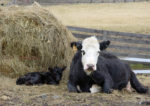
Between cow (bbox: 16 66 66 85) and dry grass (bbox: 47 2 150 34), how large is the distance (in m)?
15.9

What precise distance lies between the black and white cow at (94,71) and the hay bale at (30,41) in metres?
1.99

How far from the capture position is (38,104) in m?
7.20

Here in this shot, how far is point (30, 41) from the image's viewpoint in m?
11.1

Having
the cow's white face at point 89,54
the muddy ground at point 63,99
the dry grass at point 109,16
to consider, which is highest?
the cow's white face at point 89,54

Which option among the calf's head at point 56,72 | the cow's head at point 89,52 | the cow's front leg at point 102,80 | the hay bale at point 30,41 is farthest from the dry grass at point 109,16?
the cow's head at point 89,52

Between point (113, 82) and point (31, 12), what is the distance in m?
3.43

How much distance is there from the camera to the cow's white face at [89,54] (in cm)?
800

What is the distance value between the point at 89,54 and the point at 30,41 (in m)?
3.23

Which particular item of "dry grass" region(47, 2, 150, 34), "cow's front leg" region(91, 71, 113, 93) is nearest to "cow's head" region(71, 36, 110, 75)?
"cow's front leg" region(91, 71, 113, 93)

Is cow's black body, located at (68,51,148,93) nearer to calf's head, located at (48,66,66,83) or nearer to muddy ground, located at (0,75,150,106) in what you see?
muddy ground, located at (0,75,150,106)

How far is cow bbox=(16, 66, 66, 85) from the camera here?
10289 mm

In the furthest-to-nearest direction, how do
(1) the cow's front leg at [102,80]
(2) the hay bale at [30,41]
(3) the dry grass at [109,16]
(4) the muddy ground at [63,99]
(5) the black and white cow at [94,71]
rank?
(3) the dry grass at [109,16]
(2) the hay bale at [30,41]
(1) the cow's front leg at [102,80]
(5) the black and white cow at [94,71]
(4) the muddy ground at [63,99]

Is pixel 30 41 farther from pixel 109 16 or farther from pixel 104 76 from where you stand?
pixel 109 16

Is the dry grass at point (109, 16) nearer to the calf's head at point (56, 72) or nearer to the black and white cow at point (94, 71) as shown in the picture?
the calf's head at point (56, 72)
